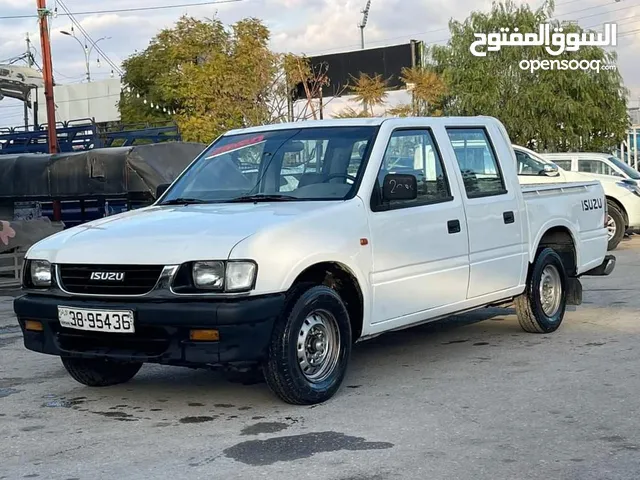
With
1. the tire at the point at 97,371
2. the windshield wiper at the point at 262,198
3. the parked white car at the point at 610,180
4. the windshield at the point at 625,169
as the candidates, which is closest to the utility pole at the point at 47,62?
the parked white car at the point at 610,180

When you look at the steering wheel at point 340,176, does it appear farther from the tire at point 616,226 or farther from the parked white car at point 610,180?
the tire at point 616,226

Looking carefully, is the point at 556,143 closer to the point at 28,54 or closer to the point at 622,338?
the point at 622,338

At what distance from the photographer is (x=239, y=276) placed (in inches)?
212

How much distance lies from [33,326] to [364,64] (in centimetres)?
4076

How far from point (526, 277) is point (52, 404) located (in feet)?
12.7

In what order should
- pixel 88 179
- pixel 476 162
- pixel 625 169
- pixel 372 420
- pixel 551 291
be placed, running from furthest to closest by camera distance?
pixel 625 169 < pixel 88 179 < pixel 551 291 < pixel 476 162 < pixel 372 420

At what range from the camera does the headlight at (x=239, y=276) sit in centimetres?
538

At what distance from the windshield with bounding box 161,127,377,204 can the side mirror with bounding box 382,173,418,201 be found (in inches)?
8.1

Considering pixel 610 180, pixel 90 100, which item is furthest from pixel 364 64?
pixel 610 180

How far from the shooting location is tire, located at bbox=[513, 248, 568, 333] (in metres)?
8.06

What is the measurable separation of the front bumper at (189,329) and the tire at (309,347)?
13 centimetres

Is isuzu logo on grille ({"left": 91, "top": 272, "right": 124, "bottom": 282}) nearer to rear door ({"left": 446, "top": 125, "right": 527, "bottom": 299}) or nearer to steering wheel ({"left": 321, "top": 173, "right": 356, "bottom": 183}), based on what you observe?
steering wheel ({"left": 321, "top": 173, "right": 356, "bottom": 183})

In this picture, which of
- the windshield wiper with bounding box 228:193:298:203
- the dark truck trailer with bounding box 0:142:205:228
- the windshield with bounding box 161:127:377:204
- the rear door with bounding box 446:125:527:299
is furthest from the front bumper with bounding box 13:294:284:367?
the dark truck trailer with bounding box 0:142:205:228

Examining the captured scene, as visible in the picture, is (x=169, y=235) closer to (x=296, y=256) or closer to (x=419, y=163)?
(x=296, y=256)
